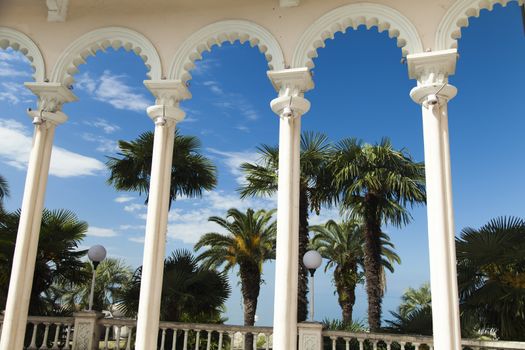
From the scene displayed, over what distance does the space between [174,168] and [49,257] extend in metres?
5.82

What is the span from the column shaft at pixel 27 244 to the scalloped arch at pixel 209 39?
127 inches

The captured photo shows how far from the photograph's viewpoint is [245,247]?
23.2m

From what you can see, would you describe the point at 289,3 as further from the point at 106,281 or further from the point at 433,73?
the point at 106,281

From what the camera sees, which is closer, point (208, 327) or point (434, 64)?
point (434, 64)

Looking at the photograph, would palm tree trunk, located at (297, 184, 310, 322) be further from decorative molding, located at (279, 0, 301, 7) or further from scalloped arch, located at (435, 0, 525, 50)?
scalloped arch, located at (435, 0, 525, 50)

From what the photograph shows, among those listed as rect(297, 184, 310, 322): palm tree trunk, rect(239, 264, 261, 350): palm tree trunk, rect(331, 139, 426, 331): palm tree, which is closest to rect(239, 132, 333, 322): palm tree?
rect(297, 184, 310, 322): palm tree trunk

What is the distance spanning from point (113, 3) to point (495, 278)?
1084 cm

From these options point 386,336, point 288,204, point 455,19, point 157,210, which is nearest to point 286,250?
point 288,204

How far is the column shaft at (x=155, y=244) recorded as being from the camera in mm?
9875

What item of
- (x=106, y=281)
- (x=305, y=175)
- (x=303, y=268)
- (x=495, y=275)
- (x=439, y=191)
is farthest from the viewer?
(x=106, y=281)

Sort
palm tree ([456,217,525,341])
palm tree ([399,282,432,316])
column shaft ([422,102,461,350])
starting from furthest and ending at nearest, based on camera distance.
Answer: palm tree ([399,282,432,316])
palm tree ([456,217,525,341])
column shaft ([422,102,461,350])

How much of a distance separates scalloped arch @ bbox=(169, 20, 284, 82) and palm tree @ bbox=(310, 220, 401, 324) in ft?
53.6

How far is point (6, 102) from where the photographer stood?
2033 cm

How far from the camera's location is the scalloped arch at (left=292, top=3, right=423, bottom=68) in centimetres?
1005
